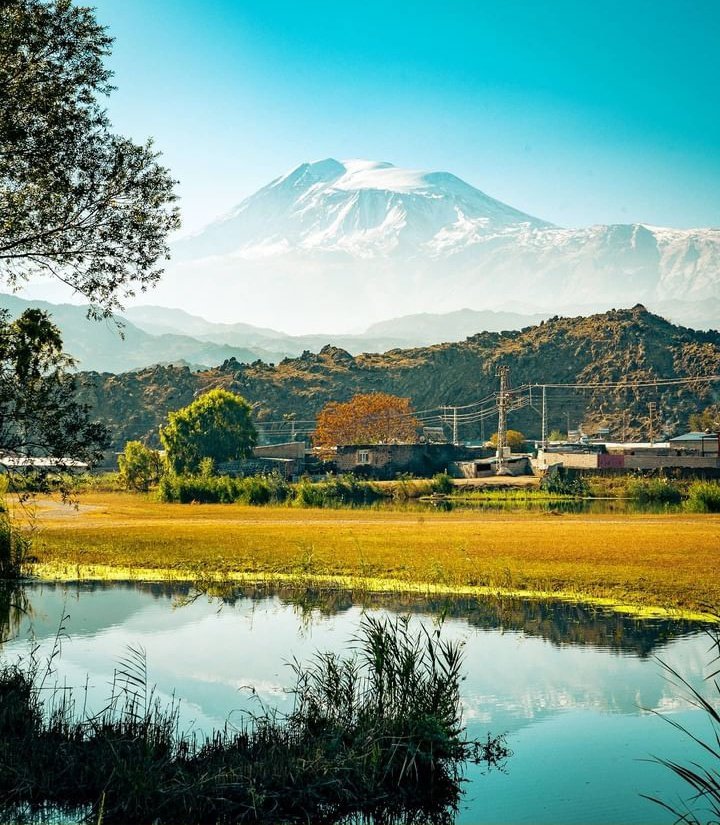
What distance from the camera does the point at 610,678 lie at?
18.0m

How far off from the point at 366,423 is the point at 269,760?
119 m

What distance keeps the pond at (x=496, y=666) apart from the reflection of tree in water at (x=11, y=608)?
6.8 inches

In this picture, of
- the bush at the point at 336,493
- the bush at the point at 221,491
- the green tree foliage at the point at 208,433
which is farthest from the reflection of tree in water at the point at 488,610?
the green tree foliage at the point at 208,433

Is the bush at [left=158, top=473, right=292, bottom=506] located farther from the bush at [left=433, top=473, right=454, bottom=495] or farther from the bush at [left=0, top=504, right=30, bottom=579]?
the bush at [left=0, top=504, right=30, bottom=579]

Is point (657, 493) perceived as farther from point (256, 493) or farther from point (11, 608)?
point (11, 608)

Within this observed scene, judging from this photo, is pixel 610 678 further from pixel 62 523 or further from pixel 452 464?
pixel 452 464

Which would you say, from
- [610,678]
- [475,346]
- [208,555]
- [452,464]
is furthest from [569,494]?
[475,346]

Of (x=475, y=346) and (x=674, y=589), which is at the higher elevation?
(x=475, y=346)

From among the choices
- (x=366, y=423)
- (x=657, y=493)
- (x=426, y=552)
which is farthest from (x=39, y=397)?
(x=366, y=423)

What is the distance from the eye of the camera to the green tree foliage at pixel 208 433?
93062mm

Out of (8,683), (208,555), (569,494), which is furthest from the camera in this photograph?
Answer: (569,494)

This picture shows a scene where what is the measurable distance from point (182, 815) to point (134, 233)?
11854 millimetres

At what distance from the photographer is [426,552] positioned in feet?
110

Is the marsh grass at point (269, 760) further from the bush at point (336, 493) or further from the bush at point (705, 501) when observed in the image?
the bush at point (336, 493)
